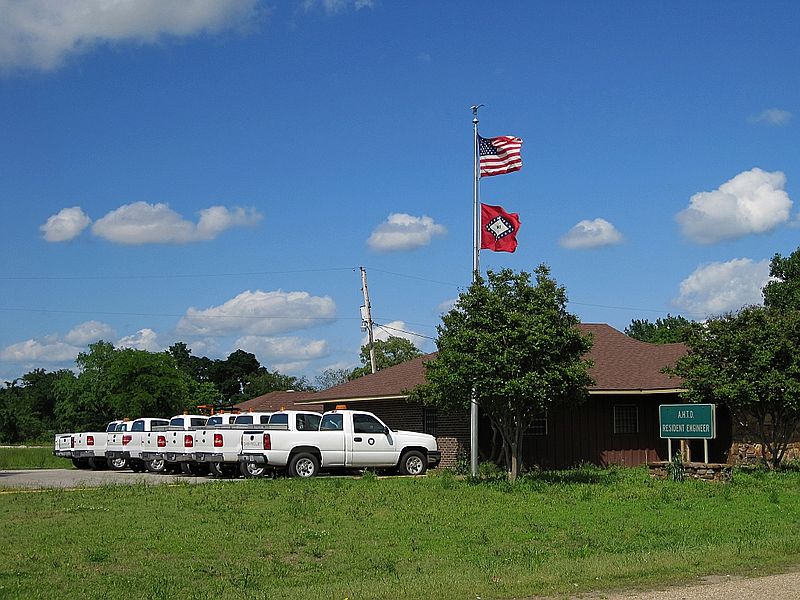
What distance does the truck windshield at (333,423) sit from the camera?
25875 mm

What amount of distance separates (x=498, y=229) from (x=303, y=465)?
299 inches

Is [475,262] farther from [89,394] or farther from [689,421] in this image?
[89,394]

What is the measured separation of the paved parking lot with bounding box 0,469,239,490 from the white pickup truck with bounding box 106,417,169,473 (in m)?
0.47

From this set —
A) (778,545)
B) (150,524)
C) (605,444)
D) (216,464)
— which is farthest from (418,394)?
(778,545)

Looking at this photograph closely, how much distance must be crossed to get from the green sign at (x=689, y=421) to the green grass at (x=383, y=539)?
7.48 ft

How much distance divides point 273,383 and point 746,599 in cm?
9962

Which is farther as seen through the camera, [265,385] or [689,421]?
[265,385]

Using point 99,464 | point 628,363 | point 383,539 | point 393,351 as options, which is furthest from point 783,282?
point 383,539

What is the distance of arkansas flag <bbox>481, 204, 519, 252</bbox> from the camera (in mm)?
25797

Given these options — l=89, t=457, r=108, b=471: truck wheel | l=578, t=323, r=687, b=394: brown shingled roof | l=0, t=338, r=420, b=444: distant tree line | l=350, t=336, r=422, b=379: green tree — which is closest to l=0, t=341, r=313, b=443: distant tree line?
l=0, t=338, r=420, b=444: distant tree line

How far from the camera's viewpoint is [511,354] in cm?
2164

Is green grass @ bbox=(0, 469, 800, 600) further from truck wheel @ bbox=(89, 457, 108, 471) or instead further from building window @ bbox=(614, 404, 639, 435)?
truck wheel @ bbox=(89, 457, 108, 471)

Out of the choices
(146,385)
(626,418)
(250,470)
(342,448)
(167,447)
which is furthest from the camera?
(146,385)

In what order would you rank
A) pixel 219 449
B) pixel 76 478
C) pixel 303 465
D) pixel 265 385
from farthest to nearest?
pixel 265 385 < pixel 76 478 < pixel 219 449 < pixel 303 465
